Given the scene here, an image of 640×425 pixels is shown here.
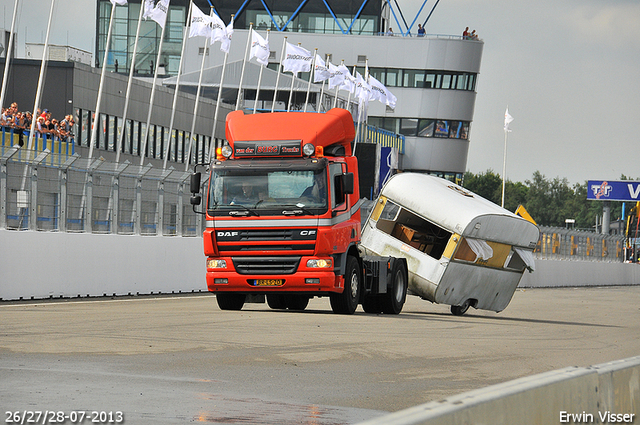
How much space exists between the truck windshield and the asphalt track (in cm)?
181

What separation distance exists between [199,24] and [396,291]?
23.8m

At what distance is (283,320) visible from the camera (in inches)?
667

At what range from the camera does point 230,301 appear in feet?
63.0

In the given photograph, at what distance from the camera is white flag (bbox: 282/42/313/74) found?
49.1 metres

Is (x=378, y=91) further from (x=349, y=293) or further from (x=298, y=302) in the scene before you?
(x=349, y=293)

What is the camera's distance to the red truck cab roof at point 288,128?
715 inches

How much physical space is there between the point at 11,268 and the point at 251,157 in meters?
5.08

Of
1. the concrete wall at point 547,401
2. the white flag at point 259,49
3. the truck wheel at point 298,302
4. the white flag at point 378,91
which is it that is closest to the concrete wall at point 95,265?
the truck wheel at point 298,302

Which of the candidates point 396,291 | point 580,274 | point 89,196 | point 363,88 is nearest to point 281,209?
point 396,291

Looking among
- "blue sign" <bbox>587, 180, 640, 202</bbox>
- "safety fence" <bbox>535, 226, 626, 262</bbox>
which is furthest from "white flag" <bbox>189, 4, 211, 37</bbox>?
"blue sign" <bbox>587, 180, 640, 202</bbox>

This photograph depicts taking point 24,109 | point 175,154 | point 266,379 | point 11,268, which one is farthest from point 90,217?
point 175,154

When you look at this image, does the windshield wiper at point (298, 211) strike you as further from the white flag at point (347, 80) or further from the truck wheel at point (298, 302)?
the white flag at point (347, 80)

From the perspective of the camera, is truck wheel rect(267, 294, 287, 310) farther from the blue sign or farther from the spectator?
the blue sign

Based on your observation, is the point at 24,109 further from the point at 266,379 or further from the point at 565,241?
the point at 266,379
